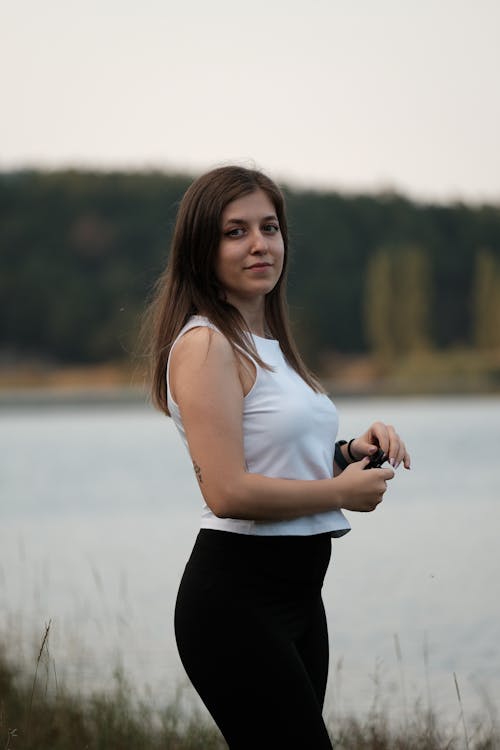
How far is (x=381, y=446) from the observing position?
93.9 inches

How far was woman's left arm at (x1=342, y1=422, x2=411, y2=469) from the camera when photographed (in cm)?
237

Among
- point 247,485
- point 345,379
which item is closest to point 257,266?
point 247,485

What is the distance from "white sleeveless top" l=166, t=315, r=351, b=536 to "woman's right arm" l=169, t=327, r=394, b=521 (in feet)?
Result: 0.15

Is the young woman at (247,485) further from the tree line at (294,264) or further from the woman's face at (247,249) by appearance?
the tree line at (294,264)

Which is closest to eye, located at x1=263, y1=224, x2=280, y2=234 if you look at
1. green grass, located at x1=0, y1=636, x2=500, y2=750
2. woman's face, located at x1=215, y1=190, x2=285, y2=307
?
woman's face, located at x1=215, y1=190, x2=285, y2=307

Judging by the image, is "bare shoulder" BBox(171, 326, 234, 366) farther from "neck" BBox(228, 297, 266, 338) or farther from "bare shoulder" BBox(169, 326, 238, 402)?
"neck" BBox(228, 297, 266, 338)

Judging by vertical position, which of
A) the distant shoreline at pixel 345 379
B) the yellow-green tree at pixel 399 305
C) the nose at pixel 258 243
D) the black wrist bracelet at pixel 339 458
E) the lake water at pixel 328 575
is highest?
the nose at pixel 258 243

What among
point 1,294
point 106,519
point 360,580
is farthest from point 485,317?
point 360,580

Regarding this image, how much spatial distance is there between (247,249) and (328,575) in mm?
9328

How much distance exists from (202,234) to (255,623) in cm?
72

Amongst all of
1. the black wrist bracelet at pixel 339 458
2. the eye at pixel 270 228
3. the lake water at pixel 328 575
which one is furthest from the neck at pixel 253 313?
the lake water at pixel 328 575

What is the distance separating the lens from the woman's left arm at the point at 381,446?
7.78 feet

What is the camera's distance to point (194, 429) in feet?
7.02

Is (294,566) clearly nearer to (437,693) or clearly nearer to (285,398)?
(285,398)
